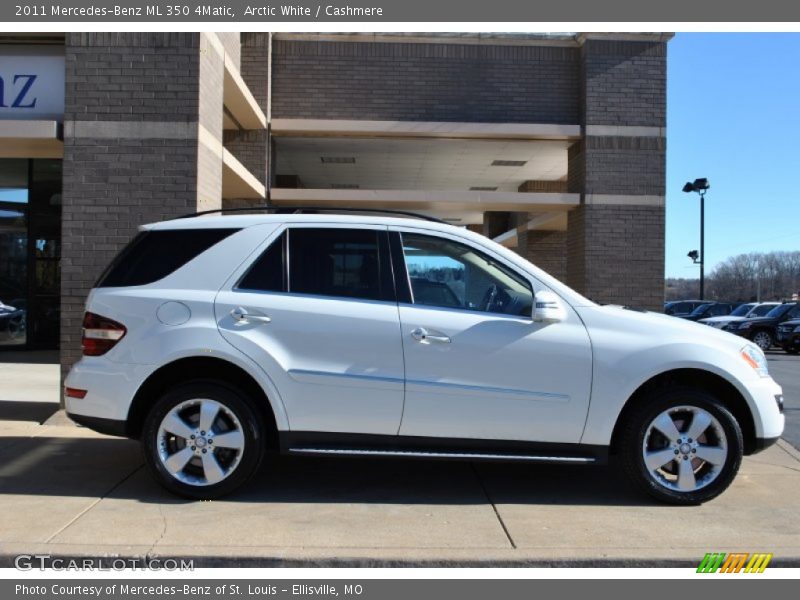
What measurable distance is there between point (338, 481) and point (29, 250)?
10.6 metres

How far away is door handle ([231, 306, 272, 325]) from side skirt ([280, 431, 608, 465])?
760 millimetres

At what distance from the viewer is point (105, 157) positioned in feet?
25.8

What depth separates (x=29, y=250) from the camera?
45.4ft

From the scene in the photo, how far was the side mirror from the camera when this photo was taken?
16.0 feet

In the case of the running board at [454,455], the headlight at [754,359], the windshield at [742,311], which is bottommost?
the running board at [454,455]

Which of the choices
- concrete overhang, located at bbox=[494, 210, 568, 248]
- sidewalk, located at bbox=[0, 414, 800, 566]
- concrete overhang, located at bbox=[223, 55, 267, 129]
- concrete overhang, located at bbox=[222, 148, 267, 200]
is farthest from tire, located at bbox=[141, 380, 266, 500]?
concrete overhang, located at bbox=[494, 210, 568, 248]

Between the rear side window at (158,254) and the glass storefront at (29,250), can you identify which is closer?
the rear side window at (158,254)

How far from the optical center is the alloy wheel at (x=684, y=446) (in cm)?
501

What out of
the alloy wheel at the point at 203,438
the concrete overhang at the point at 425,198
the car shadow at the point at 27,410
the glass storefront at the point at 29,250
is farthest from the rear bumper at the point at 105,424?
the glass storefront at the point at 29,250

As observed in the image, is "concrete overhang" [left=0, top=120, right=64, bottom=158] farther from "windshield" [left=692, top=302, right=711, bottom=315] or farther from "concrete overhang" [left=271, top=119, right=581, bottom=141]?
"windshield" [left=692, top=302, right=711, bottom=315]

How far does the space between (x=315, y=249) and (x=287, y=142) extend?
7.94 metres

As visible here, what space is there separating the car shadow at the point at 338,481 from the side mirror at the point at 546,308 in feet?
4.32

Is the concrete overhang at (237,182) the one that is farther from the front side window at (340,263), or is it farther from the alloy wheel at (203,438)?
the alloy wheel at (203,438)

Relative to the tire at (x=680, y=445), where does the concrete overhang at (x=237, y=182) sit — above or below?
above
